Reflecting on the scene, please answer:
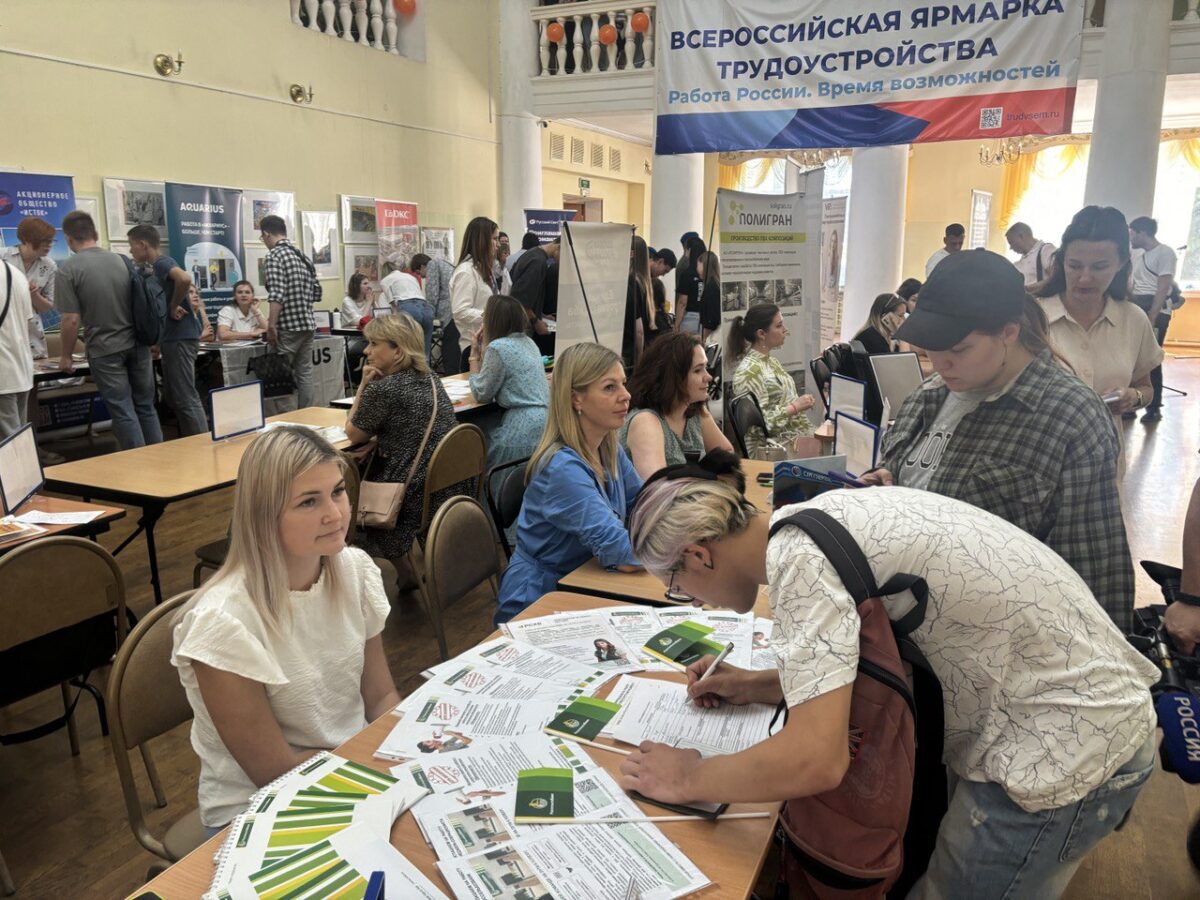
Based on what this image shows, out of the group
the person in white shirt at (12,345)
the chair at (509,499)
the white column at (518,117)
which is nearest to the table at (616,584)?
the chair at (509,499)

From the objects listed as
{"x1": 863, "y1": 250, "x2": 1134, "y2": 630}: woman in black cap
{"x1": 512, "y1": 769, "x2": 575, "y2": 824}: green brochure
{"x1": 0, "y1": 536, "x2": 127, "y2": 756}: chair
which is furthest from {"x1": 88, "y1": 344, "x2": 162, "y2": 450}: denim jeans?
{"x1": 863, "y1": 250, "x2": 1134, "y2": 630}: woman in black cap

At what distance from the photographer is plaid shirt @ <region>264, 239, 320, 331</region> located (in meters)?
→ 6.76

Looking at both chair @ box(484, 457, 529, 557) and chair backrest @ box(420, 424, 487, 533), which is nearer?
chair @ box(484, 457, 529, 557)

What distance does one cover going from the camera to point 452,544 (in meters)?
2.59

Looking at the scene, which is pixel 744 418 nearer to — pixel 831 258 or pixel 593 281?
pixel 593 281

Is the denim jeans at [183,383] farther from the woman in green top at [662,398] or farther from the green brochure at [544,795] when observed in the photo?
the green brochure at [544,795]

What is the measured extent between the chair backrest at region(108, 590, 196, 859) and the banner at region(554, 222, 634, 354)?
324 centimetres

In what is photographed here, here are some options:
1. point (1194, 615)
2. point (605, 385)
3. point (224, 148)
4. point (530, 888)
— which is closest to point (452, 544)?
point (605, 385)

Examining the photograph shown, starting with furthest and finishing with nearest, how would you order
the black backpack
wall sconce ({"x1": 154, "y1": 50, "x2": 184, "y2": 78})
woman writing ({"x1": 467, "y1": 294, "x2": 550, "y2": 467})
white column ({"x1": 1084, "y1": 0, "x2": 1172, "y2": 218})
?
wall sconce ({"x1": 154, "y1": 50, "x2": 184, "y2": 78})
white column ({"x1": 1084, "y1": 0, "x2": 1172, "y2": 218})
the black backpack
woman writing ({"x1": 467, "y1": 294, "x2": 550, "y2": 467})

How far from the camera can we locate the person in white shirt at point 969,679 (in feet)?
3.62

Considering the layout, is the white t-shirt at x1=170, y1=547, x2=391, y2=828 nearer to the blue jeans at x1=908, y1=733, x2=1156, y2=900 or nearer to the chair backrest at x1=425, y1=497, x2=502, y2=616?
the chair backrest at x1=425, y1=497, x2=502, y2=616

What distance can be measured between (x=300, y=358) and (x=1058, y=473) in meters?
6.46

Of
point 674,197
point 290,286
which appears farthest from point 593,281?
point 674,197

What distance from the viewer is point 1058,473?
1720mm
